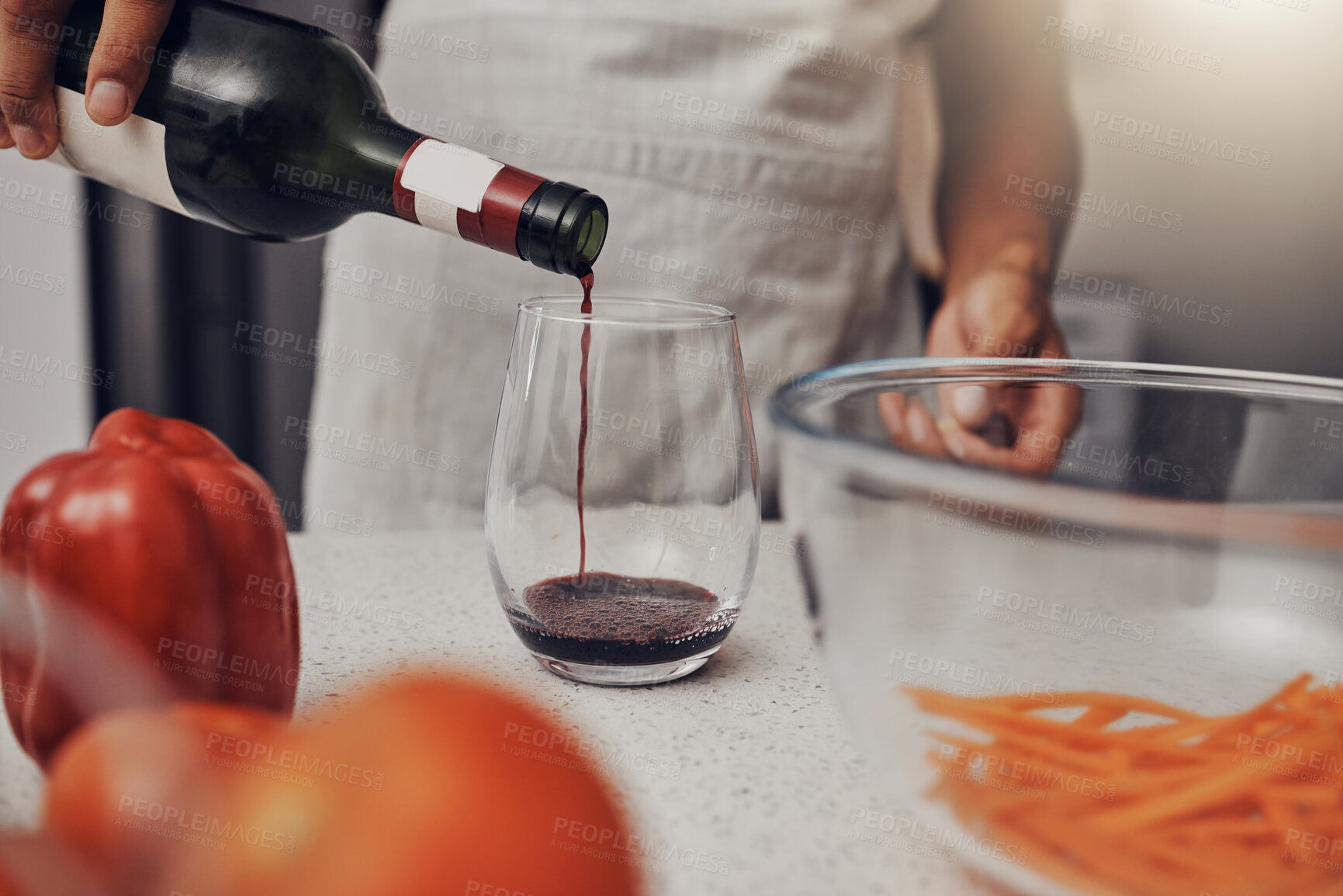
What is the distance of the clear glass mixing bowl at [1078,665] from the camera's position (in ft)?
0.93

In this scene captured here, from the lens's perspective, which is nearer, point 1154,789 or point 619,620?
point 1154,789

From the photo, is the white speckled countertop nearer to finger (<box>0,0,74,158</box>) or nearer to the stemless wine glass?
the stemless wine glass

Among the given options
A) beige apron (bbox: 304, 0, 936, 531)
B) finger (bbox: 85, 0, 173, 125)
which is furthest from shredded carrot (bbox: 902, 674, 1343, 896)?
beige apron (bbox: 304, 0, 936, 531)

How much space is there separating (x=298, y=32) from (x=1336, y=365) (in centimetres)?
215

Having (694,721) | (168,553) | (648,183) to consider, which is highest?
(648,183)

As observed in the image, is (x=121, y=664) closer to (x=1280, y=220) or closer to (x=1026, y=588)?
(x=1026, y=588)

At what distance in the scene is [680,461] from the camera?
0.51 metres

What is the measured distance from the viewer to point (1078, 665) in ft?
1.13

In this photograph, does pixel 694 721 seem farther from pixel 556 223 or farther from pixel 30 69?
pixel 30 69

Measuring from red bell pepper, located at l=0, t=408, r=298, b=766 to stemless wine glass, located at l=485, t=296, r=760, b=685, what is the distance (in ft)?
0.42

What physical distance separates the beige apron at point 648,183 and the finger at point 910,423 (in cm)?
60

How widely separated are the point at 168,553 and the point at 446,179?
251 millimetres

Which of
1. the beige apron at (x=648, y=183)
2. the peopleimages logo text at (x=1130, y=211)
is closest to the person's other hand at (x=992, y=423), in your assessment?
the beige apron at (x=648, y=183)

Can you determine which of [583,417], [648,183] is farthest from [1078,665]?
[648,183]
